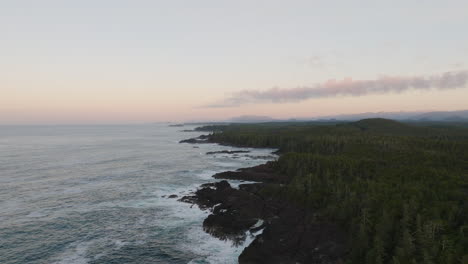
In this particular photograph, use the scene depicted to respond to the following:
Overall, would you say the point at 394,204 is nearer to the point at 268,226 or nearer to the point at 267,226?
the point at 268,226

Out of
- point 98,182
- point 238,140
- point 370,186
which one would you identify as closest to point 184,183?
point 98,182

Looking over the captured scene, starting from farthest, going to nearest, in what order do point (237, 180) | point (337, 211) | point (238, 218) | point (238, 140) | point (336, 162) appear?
point (238, 140)
point (237, 180)
point (336, 162)
point (238, 218)
point (337, 211)

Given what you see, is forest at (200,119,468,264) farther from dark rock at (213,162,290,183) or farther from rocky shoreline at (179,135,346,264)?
dark rock at (213,162,290,183)

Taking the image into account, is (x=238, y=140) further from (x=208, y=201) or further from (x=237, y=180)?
(x=208, y=201)

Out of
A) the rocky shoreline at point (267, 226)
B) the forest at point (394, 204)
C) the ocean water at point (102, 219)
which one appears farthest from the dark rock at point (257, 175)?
the rocky shoreline at point (267, 226)

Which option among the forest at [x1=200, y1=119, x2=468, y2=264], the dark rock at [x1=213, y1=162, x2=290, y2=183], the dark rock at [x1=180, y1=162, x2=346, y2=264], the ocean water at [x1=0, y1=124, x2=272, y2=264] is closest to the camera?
the forest at [x1=200, y1=119, x2=468, y2=264]

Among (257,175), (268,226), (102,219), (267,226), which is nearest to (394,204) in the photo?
(268,226)

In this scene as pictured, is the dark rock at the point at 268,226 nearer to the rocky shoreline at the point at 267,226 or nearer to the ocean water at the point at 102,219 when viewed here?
the rocky shoreline at the point at 267,226

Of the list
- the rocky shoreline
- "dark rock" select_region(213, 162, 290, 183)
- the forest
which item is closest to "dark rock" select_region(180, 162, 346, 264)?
the rocky shoreline
